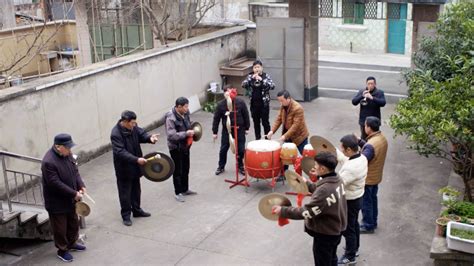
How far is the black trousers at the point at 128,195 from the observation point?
8.53m

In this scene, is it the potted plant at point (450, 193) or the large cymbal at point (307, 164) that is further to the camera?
the large cymbal at point (307, 164)

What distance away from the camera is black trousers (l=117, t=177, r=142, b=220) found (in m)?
8.53

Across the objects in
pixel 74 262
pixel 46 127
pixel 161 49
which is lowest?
pixel 74 262

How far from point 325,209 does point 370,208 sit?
2363 millimetres

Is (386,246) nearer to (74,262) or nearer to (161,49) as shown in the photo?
(74,262)

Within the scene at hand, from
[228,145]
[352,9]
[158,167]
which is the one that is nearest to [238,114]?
[228,145]

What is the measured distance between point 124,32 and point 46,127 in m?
8.52

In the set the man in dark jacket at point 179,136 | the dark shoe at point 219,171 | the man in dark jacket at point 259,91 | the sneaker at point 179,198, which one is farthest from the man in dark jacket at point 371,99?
the sneaker at point 179,198

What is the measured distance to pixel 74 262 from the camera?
25.5ft

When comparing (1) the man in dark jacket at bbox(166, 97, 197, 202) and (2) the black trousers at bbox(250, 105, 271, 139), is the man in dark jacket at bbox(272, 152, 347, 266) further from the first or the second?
(2) the black trousers at bbox(250, 105, 271, 139)

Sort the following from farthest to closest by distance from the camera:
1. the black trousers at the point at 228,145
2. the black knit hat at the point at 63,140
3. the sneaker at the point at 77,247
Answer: the black trousers at the point at 228,145 < the sneaker at the point at 77,247 < the black knit hat at the point at 63,140

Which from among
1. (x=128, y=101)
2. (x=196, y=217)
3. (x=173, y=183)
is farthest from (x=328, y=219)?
(x=128, y=101)

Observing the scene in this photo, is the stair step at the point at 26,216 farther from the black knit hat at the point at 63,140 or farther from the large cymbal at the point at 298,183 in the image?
the large cymbal at the point at 298,183

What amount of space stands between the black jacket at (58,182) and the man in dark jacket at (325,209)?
2.79 metres
